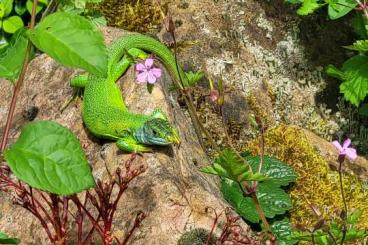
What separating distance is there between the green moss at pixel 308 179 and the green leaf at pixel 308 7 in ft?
2.83

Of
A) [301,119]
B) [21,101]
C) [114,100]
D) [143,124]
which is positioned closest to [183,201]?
[143,124]

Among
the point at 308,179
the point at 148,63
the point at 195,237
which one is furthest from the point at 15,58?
the point at 308,179

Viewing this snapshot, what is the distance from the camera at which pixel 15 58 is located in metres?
2.41

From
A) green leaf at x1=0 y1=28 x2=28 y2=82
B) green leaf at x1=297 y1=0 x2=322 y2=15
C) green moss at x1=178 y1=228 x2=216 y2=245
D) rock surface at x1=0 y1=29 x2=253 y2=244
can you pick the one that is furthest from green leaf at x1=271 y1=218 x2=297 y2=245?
green leaf at x1=0 y1=28 x2=28 y2=82

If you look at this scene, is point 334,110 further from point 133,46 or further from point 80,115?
point 80,115

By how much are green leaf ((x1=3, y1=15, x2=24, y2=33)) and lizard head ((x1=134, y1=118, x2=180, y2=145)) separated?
7.46 ft

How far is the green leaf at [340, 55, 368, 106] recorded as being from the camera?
525 centimetres

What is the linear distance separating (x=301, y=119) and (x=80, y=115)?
1.89 m

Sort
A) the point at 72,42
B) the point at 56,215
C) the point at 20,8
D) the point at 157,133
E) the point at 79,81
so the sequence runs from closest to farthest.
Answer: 1. the point at 72,42
2. the point at 56,215
3. the point at 157,133
4. the point at 79,81
5. the point at 20,8

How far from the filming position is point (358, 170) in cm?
543

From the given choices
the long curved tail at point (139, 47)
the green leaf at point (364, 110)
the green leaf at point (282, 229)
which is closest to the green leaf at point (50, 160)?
the green leaf at point (282, 229)

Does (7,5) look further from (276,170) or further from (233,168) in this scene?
(233,168)

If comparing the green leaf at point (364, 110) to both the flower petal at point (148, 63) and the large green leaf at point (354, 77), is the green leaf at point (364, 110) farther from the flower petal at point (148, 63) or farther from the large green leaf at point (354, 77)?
the flower petal at point (148, 63)

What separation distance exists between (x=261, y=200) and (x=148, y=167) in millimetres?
808
